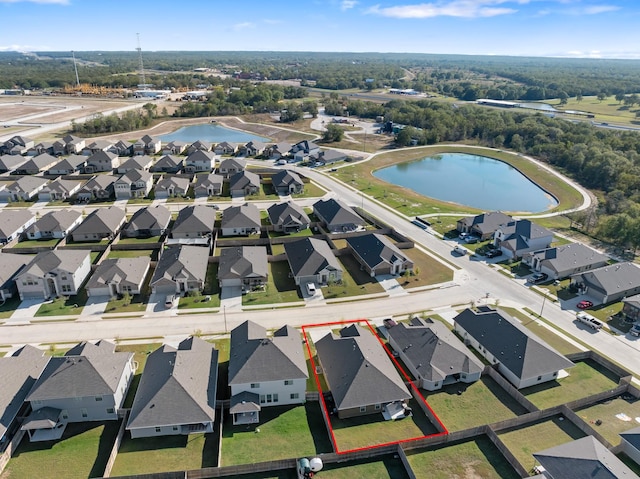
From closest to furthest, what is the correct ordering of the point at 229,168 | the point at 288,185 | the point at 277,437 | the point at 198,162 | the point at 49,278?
1. the point at 277,437
2. the point at 49,278
3. the point at 288,185
4. the point at 229,168
5. the point at 198,162

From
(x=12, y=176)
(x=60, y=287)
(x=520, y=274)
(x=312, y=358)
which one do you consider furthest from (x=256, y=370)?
(x=12, y=176)

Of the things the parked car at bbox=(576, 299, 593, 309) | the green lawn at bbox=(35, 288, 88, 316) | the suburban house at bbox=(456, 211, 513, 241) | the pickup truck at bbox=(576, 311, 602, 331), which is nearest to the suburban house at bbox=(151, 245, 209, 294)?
the green lawn at bbox=(35, 288, 88, 316)

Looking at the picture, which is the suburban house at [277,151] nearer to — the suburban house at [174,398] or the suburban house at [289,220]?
the suburban house at [289,220]

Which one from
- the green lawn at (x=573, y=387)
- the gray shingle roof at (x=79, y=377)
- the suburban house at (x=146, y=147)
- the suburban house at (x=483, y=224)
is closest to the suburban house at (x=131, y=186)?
the suburban house at (x=146, y=147)

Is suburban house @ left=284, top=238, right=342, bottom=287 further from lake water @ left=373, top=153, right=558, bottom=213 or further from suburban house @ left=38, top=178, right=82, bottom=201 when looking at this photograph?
suburban house @ left=38, top=178, right=82, bottom=201

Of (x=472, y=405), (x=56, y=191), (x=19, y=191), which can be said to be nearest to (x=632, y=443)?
(x=472, y=405)

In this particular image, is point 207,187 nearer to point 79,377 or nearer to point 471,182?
point 79,377
